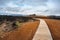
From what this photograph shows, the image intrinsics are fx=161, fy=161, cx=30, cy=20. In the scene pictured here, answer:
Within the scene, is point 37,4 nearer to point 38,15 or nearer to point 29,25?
point 38,15

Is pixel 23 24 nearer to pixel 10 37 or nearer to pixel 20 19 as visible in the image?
pixel 20 19

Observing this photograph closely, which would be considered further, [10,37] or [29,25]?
[29,25]

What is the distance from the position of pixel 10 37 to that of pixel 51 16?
1383 mm

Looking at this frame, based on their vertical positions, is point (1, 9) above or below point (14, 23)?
above

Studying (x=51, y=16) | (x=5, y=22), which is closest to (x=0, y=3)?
A: (x=5, y=22)

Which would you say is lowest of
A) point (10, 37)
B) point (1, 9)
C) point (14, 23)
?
point (10, 37)

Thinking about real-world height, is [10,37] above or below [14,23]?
below

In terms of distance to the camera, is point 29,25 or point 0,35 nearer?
point 0,35

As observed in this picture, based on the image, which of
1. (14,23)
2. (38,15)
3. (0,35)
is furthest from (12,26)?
(38,15)

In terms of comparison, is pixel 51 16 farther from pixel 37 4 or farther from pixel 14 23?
pixel 14 23

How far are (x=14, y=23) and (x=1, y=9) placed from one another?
1.91 feet

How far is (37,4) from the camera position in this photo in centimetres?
505

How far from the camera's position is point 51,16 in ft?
16.0

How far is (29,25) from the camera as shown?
5.27m
